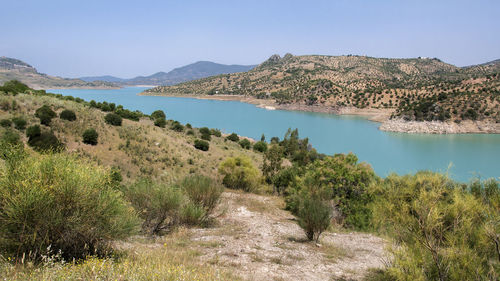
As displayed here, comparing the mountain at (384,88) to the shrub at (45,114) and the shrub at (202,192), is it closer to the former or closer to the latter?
the shrub at (202,192)

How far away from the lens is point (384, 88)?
93.4 m

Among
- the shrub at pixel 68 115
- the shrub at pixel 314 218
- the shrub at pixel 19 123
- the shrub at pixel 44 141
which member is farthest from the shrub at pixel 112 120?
the shrub at pixel 314 218

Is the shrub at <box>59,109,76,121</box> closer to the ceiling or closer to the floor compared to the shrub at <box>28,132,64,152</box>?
closer to the ceiling

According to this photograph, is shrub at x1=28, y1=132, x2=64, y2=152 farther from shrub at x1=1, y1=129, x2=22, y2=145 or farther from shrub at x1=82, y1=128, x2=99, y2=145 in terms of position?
shrub at x1=82, y1=128, x2=99, y2=145

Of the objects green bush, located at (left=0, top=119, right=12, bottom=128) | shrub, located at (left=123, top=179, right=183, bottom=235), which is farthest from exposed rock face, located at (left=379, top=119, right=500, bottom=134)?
green bush, located at (left=0, top=119, right=12, bottom=128)

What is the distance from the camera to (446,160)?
42781 mm

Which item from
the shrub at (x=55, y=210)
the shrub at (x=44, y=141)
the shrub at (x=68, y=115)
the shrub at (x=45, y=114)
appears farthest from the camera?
the shrub at (x=68, y=115)

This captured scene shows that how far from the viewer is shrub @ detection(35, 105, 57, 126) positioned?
19672mm

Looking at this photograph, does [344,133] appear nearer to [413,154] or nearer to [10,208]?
[413,154]

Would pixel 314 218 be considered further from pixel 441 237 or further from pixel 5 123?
pixel 5 123

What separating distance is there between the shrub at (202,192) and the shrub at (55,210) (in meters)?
5.62

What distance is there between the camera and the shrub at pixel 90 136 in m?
20.3

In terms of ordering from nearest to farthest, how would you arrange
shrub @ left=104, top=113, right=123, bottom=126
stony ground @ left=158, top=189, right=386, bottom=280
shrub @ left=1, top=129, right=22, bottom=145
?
stony ground @ left=158, top=189, right=386, bottom=280 → shrub @ left=1, top=129, right=22, bottom=145 → shrub @ left=104, top=113, right=123, bottom=126

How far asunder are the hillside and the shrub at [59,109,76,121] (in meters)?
66.1
